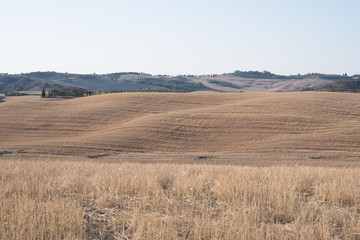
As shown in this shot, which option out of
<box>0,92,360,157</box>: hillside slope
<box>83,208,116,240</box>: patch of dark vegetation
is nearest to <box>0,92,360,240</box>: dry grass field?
<box>83,208,116,240</box>: patch of dark vegetation

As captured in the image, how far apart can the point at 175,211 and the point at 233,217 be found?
1044 mm

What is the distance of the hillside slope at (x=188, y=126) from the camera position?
135 ft

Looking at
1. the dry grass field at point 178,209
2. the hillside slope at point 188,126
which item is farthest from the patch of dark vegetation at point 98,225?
the hillside slope at point 188,126

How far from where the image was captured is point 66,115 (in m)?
59.4

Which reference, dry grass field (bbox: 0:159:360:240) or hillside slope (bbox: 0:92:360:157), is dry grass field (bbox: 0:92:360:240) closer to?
dry grass field (bbox: 0:159:360:240)

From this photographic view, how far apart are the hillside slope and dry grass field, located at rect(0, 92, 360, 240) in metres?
0.16

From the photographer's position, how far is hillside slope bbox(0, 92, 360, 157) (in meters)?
41.2

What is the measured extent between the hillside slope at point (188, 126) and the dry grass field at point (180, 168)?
159 millimetres

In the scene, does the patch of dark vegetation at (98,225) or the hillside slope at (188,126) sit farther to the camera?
the hillside slope at (188,126)

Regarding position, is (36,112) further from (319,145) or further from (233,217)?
(233,217)

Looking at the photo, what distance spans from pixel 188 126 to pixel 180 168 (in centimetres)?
3868

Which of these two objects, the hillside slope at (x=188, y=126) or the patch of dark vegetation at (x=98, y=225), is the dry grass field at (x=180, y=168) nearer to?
the patch of dark vegetation at (x=98, y=225)

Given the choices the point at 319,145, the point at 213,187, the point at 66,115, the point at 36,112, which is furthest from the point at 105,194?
the point at 36,112

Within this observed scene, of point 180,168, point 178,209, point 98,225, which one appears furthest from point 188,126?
point 98,225
